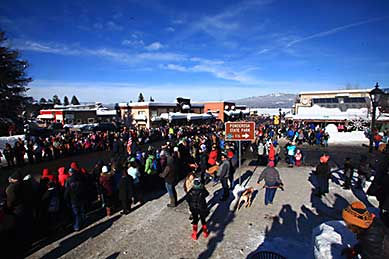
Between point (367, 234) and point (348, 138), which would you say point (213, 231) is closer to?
point (367, 234)

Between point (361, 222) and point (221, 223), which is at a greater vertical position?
point (361, 222)

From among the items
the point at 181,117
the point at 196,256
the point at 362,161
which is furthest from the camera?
the point at 181,117

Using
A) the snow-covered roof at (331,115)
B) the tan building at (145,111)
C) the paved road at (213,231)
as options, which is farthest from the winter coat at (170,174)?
the snow-covered roof at (331,115)

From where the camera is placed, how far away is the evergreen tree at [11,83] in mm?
19422

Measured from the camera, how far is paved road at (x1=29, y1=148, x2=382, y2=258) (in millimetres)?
4648

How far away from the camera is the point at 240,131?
26.6 ft

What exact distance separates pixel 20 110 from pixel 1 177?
1436 centimetres

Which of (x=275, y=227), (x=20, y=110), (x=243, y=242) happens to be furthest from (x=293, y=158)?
(x=20, y=110)

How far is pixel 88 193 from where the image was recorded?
5.93 meters

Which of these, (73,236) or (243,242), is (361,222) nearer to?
(243,242)

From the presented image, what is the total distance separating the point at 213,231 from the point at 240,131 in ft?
12.8

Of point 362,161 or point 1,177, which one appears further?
point 1,177

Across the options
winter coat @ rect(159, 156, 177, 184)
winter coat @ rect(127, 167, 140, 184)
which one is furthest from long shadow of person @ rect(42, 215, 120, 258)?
winter coat @ rect(159, 156, 177, 184)

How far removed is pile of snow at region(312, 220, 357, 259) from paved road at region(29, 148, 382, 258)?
0.86 metres
